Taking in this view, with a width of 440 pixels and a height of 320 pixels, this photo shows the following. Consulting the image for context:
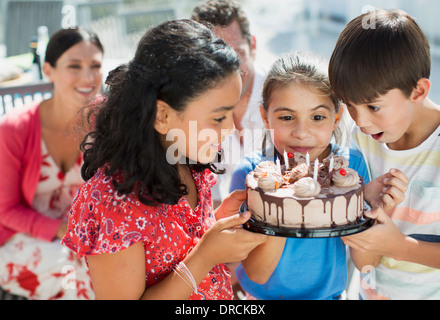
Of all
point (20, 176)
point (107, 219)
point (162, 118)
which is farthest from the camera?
point (20, 176)

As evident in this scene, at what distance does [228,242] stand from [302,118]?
2.14ft

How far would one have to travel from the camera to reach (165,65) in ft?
5.03

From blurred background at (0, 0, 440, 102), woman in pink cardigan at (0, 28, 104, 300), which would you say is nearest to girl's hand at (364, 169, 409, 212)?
blurred background at (0, 0, 440, 102)

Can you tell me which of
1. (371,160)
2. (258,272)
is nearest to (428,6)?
(371,160)

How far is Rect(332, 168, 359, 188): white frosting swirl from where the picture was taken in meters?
1.62

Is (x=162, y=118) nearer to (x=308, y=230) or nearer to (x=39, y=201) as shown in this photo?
(x=308, y=230)

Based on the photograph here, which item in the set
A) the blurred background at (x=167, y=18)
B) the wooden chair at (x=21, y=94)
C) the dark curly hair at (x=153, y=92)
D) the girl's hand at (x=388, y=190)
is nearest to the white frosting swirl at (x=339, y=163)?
the girl's hand at (x=388, y=190)

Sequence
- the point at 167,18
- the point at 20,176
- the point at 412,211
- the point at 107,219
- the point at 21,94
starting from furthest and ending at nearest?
the point at 21,94, the point at 20,176, the point at 167,18, the point at 412,211, the point at 107,219

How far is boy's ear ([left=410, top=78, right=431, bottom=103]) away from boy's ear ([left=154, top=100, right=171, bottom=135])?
0.90 meters

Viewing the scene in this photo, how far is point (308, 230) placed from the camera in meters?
1.50

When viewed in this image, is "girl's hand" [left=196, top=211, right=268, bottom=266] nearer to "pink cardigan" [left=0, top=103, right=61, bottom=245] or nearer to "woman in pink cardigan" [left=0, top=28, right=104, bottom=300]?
"woman in pink cardigan" [left=0, top=28, right=104, bottom=300]

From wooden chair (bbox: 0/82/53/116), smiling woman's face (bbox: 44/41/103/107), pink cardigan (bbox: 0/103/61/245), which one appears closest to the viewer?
pink cardigan (bbox: 0/103/61/245)

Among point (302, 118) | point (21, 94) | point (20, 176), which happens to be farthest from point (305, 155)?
point (21, 94)

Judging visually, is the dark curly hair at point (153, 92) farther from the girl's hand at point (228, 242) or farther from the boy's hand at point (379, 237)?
the boy's hand at point (379, 237)
